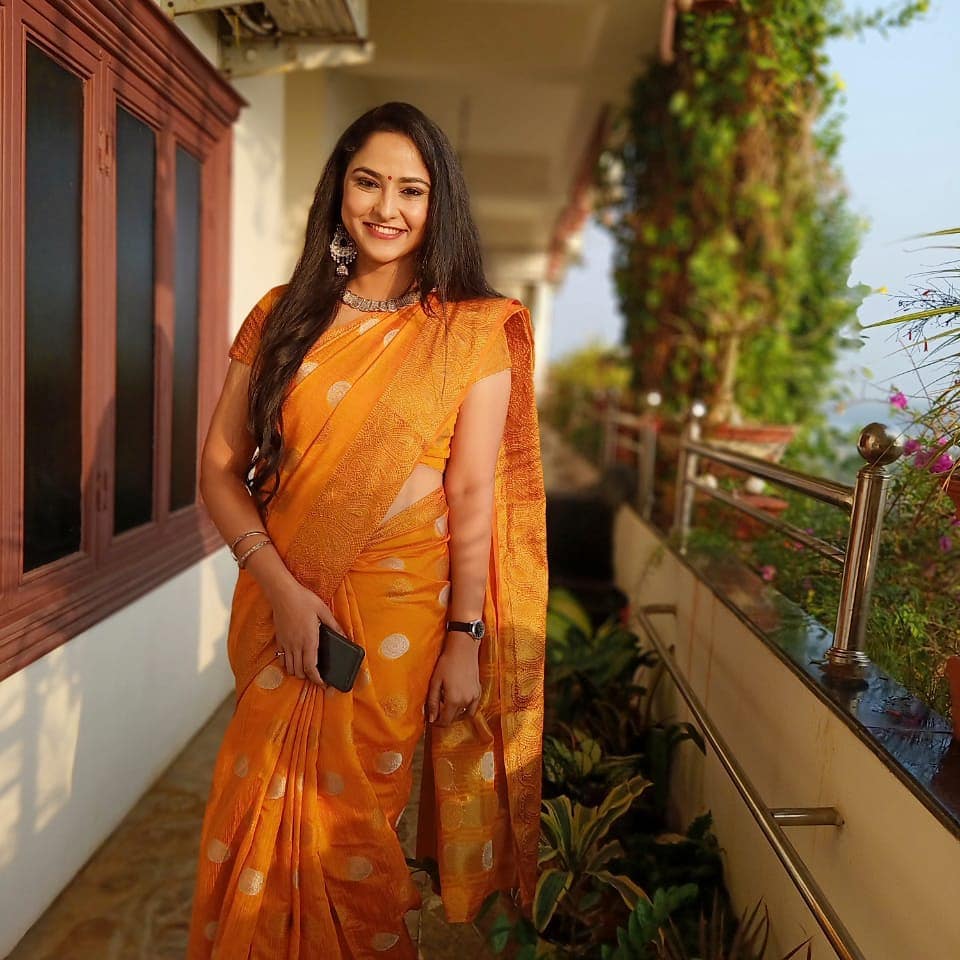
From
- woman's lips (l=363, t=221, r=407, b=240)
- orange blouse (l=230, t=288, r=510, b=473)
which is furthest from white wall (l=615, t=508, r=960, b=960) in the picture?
woman's lips (l=363, t=221, r=407, b=240)

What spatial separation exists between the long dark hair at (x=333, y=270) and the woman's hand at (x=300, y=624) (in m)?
0.19

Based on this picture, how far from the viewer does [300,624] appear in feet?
5.11

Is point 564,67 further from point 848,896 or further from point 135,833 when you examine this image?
point 848,896

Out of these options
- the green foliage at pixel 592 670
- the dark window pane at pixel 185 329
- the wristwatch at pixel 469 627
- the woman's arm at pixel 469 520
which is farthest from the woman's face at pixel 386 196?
the green foliage at pixel 592 670

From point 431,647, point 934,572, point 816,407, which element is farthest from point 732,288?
point 431,647

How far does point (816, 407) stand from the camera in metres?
5.35

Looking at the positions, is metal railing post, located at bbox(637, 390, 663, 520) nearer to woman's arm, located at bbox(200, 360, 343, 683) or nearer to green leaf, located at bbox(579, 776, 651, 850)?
green leaf, located at bbox(579, 776, 651, 850)

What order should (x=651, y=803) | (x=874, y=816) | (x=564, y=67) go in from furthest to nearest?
(x=564, y=67) < (x=651, y=803) < (x=874, y=816)

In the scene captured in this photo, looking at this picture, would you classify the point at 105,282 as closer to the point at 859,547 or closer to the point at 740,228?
the point at 859,547

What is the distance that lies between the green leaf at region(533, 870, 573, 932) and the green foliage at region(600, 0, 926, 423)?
142 inches

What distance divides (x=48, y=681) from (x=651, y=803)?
1552 millimetres

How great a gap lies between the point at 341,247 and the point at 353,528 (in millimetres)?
516

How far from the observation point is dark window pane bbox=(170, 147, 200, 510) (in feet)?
9.84

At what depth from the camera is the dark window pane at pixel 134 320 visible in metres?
2.53
